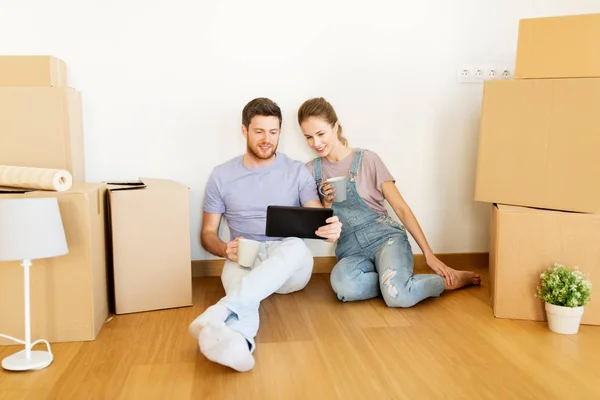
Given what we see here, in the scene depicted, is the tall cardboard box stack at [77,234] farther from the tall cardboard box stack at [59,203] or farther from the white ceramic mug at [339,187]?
the white ceramic mug at [339,187]

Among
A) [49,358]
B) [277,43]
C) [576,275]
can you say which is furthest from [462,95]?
[49,358]

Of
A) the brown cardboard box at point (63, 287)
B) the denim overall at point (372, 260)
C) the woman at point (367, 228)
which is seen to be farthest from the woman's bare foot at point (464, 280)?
the brown cardboard box at point (63, 287)

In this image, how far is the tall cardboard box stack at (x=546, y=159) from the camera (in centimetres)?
199

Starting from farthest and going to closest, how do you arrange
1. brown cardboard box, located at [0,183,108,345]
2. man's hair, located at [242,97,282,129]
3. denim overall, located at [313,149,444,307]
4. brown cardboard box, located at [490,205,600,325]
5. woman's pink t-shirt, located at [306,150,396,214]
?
1. woman's pink t-shirt, located at [306,150,396,214]
2. man's hair, located at [242,97,282,129]
3. denim overall, located at [313,149,444,307]
4. brown cardboard box, located at [490,205,600,325]
5. brown cardboard box, located at [0,183,108,345]

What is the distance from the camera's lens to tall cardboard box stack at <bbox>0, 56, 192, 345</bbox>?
5.94ft

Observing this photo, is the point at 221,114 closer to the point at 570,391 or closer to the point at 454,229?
the point at 454,229

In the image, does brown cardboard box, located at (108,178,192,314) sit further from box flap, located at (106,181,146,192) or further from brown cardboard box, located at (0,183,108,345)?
brown cardboard box, located at (0,183,108,345)

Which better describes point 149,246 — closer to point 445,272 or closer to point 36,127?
point 36,127

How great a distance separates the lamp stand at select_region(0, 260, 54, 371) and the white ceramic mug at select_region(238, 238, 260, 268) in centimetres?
68

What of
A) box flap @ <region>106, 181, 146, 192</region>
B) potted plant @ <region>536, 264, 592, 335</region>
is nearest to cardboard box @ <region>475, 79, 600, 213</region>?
potted plant @ <region>536, 264, 592, 335</region>

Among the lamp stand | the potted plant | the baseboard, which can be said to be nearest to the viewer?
the lamp stand

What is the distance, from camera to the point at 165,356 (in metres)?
1.73

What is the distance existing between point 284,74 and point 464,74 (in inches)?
33.8

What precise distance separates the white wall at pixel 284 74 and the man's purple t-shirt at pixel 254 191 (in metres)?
0.17
